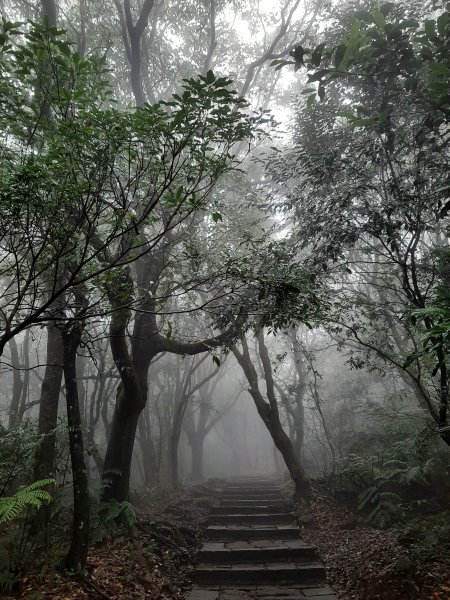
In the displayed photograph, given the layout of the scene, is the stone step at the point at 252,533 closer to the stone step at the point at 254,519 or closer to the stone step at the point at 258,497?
the stone step at the point at 254,519

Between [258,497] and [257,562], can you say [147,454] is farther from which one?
[257,562]

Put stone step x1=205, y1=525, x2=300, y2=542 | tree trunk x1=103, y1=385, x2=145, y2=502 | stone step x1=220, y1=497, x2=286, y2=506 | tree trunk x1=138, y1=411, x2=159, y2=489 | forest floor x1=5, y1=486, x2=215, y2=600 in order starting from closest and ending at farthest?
forest floor x1=5, y1=486, x2=215, y2=600, tree trunk x1=103, y1=385, x2=145, y2=502, stone step x1=205, y1=525, x2=300, y2=542, stone step x1=220, y1=497, x2=286, y2=506, tree trunk x1=138, y1=411, x2=159, y2=489

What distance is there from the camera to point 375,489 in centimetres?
825

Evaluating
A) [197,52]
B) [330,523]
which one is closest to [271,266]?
[330,523]

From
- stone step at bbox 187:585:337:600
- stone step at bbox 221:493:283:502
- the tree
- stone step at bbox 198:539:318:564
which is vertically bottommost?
stone step at bbox 187:585:337:600

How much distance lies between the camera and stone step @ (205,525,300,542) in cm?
825

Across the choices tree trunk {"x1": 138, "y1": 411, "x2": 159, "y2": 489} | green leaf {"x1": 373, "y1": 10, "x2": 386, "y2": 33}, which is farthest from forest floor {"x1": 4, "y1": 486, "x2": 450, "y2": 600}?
green leaf {"x1": 373, "y1": 10, "x2": 386, "y2": 33}

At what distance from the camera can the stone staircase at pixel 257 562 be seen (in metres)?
5.91

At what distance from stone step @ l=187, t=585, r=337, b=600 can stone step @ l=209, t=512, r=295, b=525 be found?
3318 mm

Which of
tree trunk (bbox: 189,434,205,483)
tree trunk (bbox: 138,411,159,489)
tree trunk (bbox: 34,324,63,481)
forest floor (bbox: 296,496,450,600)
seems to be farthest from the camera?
tree trunk (bbox: 189,434,205,483)

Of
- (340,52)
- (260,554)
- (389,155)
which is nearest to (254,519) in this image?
(260,554)

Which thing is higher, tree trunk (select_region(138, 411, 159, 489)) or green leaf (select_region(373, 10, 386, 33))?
green leaf (select_region(373, 10, 386, 33))

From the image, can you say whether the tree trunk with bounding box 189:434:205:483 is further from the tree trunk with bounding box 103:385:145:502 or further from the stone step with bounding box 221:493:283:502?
the tree trunk with bounding box 103:385:145:502

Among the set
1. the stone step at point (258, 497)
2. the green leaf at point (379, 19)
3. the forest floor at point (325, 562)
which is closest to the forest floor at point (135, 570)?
the forest floor at point (325, 562)
